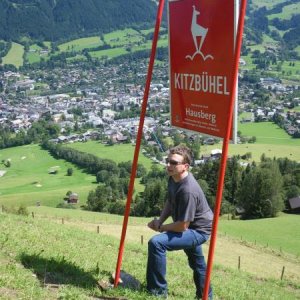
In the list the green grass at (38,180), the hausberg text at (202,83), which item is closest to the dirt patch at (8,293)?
the hausberg text at (202,83)

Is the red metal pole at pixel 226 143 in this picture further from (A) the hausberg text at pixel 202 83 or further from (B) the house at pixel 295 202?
(B) the house at pixel 295 202

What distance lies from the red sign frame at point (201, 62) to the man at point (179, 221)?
21.9 inches

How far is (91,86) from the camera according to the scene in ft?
642

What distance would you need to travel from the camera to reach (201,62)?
578cm

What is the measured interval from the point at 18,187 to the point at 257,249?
55.2m

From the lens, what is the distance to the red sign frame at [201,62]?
539cm

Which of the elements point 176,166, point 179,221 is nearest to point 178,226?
point 179,221

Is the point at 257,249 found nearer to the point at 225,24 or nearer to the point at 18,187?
the point at 225,24

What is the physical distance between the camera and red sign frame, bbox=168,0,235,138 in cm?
539

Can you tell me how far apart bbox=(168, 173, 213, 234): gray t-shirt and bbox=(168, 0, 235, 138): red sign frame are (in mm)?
698

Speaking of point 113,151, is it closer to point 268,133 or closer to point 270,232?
point 268,133

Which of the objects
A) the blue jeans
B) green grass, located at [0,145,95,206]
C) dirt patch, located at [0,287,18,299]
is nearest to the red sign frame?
the blue jeans

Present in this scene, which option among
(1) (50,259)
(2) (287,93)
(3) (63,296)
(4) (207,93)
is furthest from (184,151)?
(2) (287,93)

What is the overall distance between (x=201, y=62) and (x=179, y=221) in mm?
1914
